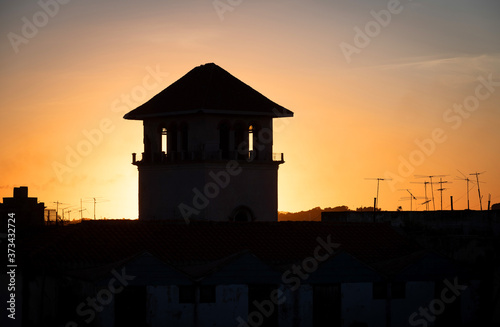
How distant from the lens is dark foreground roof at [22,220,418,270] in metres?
51.6

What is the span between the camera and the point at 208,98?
62.7 metres

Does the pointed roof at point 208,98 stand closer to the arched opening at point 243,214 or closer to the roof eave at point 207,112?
the roof eave at point 207,112

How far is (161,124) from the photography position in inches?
2534

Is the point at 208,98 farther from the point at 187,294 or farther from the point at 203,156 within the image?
the point at 187,294

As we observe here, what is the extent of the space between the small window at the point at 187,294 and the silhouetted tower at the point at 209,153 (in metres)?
12.9

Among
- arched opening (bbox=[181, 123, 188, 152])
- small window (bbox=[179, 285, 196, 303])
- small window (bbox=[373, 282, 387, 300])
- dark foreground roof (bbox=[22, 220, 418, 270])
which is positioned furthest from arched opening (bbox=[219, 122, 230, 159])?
small window (bbox=[179, 285, 196, 303])

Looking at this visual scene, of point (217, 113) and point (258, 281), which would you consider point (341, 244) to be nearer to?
point (258, 281)

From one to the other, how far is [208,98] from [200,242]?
37.0ft

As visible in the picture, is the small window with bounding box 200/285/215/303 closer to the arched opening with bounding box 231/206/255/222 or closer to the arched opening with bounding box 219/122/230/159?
the arched opening with bounding box 231/206/255/222

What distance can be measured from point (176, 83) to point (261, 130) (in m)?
5.90

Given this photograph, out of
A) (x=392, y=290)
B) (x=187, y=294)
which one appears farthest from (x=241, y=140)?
(x=187, y=294)

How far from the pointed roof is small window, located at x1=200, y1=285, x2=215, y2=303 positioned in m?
14.6

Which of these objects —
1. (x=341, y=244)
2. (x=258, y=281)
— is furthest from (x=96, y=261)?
(x=341, y=244)

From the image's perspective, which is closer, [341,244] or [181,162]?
[341,244]
